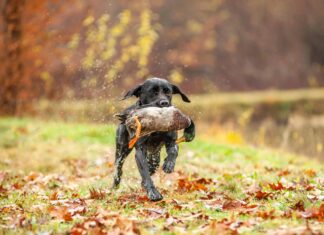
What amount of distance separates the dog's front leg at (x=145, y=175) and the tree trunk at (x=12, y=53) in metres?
12.0

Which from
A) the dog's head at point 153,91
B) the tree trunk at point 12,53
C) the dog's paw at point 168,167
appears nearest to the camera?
the dog's paw at point 168,167

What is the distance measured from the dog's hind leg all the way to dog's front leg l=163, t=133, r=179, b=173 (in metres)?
0.71

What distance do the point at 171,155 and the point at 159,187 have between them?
996mm

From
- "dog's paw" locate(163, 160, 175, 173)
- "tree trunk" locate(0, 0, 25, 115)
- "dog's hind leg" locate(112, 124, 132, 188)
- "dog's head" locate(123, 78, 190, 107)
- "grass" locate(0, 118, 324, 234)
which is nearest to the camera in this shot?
"grass" locate(0, 118, 324, 234)

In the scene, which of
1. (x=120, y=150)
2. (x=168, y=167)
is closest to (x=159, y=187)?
(x=120, y=150)

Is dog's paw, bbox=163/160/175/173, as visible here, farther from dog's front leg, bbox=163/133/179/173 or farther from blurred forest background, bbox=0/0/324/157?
blurred forest background, bbox=0/0/324/157

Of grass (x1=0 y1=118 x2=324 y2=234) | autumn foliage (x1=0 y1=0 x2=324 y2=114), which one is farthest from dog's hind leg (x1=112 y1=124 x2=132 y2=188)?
autumn foliage (x1=0 y1=0 x2=324 y2=114)

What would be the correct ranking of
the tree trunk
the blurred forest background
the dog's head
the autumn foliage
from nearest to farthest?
1. the dog's head
2. the blurred forest background
3. the tree trunk
4. the autumn foliage

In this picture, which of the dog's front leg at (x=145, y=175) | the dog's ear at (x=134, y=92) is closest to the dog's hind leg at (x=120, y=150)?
the dog's ear at (x=134, y=92)

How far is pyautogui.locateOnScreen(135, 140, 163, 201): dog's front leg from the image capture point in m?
6.26

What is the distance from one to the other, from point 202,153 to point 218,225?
297 inches

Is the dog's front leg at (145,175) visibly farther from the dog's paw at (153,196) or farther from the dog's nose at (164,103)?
the dog's nose at (164,103)

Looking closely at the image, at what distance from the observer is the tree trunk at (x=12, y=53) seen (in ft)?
59.1

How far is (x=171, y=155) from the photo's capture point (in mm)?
6707
